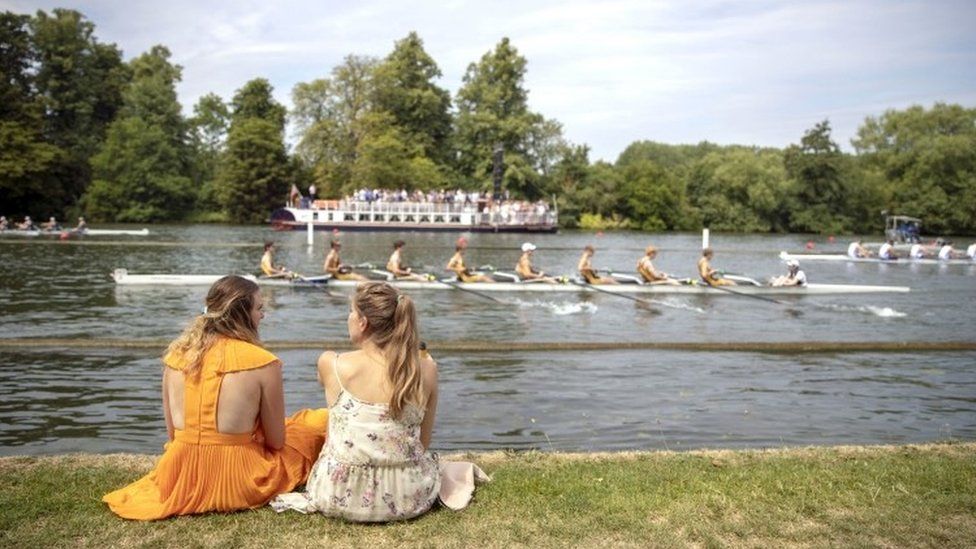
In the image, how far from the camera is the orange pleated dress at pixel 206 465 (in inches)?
201

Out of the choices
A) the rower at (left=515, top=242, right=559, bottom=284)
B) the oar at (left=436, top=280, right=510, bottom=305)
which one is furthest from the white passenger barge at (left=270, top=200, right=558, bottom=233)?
the oar at (left=436, top=280, right=510, bottom=305)

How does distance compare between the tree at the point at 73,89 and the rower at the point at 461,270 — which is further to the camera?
the tree at the point at 73,89

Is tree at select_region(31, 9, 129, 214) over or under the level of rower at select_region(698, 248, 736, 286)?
over

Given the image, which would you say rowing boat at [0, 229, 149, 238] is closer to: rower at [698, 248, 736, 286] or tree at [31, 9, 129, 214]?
tree at [31, 9, 129, 214]

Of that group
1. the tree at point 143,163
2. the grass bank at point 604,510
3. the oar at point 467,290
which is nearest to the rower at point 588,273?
the oar at point 467,290

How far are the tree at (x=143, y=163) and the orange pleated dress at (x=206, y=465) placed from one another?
77112 millimetres

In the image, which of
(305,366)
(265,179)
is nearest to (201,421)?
(305,366)

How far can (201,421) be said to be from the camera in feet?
16.8

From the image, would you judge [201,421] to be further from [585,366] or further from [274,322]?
[274,322]

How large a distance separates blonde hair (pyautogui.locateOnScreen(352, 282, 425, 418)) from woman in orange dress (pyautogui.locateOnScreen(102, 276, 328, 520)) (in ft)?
2.36

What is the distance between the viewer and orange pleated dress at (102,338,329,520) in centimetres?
512

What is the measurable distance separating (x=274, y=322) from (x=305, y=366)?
18.7 feet

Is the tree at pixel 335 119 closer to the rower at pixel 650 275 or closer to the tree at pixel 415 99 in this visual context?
the tree at pixel 415 99

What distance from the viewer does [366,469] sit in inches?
204
